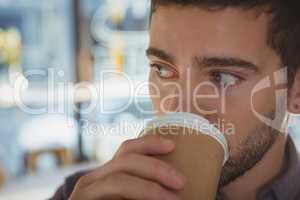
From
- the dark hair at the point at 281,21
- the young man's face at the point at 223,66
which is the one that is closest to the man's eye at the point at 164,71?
the young man's face at the point at 223,66

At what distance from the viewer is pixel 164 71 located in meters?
0.81

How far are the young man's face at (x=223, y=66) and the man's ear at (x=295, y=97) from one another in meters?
0.10

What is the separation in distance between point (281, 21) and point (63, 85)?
1663 millimetres

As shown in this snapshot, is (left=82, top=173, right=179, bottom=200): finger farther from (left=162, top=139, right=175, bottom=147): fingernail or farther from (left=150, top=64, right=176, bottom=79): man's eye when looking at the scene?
(left=150, top=64, right=176, bottom=79): man's eye

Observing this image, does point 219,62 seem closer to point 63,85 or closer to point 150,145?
point 150,145

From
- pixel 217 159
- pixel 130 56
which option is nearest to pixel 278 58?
pixel 217 159

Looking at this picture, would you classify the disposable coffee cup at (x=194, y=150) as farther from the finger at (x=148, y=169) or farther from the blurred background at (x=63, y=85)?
the blurred background at (x=63, y=85)

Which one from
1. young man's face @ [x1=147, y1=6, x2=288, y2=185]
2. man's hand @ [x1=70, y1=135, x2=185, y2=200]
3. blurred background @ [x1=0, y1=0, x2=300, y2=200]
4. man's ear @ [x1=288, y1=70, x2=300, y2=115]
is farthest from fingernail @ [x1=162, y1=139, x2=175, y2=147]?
blurred background @ [x1=0, y1=0, x2=300, y2=200]

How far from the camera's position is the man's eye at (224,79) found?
0.77 metres

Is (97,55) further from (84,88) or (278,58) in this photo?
(278,58)

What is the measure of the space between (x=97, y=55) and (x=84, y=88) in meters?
0.19

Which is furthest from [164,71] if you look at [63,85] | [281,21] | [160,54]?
[63,85]

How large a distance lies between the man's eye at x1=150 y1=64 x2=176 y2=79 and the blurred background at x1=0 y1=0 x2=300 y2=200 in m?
1.36

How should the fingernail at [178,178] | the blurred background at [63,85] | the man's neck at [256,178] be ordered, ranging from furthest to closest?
the blurred background at [63,85]
the man's neck at [256,178]
the fingernail at [178,178]
